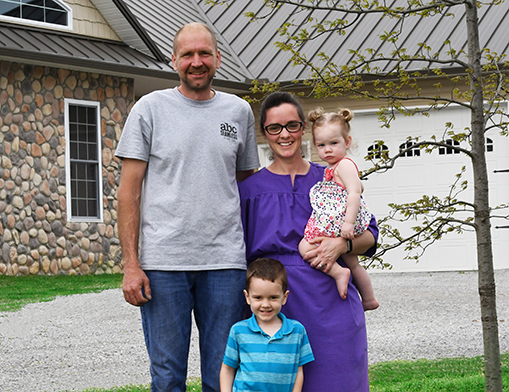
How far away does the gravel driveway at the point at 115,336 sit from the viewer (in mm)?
5789

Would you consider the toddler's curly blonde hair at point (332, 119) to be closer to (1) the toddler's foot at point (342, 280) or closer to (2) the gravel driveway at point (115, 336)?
(1) the toddler's foot at point (342, 280)

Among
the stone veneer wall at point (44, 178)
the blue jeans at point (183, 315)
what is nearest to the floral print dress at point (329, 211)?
the blue jeans at point (183, 315)

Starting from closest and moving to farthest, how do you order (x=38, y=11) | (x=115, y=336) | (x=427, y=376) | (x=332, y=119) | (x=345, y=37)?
1. (x=332, y=119)
2. (x=427, y=376)
3. (x=115, y=336)
4. (x=38, y=11)
5. (x=345, y=37)

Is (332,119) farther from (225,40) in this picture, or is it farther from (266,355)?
(225,40)

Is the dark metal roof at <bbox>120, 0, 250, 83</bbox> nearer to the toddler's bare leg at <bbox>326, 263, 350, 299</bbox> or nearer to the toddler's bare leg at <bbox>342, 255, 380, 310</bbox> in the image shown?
the toddler's bare leg at <bbox>342, 255, 380, 310</bbox>

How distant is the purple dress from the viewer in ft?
10.2

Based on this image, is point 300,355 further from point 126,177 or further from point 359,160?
point 359,160

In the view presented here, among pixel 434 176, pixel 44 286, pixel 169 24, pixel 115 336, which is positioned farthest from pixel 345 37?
pixel 115 336

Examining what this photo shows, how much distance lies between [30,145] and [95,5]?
282cm

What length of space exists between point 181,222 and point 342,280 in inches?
30.2

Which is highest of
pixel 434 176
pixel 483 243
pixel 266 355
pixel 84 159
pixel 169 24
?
pixel 169 24

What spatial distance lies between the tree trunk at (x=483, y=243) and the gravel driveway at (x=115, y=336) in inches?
71.6

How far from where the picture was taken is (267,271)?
9.91 ft

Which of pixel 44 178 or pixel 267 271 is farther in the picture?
pixel 44 178
